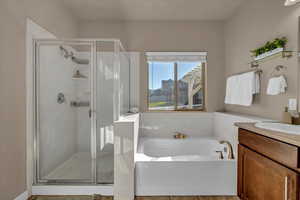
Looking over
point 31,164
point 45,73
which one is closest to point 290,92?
point 45,73

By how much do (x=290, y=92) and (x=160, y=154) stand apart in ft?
6.36

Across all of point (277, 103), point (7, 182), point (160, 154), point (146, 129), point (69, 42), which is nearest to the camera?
point (7, 182)

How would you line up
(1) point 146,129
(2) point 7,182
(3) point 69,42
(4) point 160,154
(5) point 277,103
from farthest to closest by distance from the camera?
(1) point 146,129, (4) point 160,154, (3) point 69,42, (5) point 277,103, (2) point 7,182

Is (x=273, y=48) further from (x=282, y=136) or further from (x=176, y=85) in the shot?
(x=176, y=85)

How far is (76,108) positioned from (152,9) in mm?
1888

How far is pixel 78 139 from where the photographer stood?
2.30 m

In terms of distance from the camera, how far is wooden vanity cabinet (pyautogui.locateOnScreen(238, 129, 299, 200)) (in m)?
1.02

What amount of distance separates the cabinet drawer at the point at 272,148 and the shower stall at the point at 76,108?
144cm

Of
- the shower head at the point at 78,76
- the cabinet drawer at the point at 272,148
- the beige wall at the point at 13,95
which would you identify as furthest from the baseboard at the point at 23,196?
the cabinet drawer at the point at 272,148

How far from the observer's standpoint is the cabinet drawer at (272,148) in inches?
39.5

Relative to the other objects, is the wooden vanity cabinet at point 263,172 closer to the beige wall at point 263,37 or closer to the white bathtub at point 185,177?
the white bathtub at point 185,177

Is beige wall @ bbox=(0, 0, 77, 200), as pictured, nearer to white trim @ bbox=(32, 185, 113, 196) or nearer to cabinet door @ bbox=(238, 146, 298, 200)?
white trim @ bbox=(32, 185, 113, 196)

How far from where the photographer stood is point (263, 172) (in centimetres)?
125

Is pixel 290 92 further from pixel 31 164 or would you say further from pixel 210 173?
pixel 31 164
